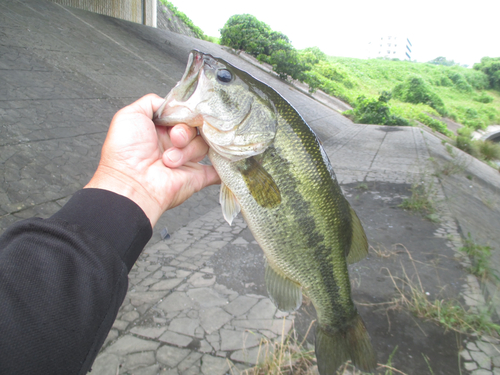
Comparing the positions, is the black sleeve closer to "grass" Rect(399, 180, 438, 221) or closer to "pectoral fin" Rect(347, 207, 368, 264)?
"pectoral fin" Rect(347, 207, 368, 264)

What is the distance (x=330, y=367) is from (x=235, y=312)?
1691 mm

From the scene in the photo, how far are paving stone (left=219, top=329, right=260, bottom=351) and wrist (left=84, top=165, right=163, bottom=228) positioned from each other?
68.9 inches

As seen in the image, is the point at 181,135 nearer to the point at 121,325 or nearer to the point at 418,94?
the point at 121,325

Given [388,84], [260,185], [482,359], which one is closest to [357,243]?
[260,185]

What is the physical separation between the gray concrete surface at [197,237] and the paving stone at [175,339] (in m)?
0.01

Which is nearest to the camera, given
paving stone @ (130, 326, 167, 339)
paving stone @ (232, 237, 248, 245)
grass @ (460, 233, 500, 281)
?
paving stone @ (130, 326, 167, 339)

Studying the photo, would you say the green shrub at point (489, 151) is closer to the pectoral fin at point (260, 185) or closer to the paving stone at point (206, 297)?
the paving stone at point (206, 297)

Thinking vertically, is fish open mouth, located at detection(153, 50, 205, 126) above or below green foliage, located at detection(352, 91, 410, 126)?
above

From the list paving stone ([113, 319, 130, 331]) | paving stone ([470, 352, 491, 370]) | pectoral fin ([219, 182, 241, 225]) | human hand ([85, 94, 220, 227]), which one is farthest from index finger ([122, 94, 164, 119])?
paving stone ([470, 352, 491, 370])

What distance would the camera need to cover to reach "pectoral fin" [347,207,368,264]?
2.03m

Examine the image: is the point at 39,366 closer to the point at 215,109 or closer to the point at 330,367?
the point at 215,109

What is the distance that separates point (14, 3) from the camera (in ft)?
30.6

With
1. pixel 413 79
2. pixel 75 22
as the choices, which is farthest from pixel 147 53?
pixel 413 79

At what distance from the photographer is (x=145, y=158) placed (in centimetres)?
200
